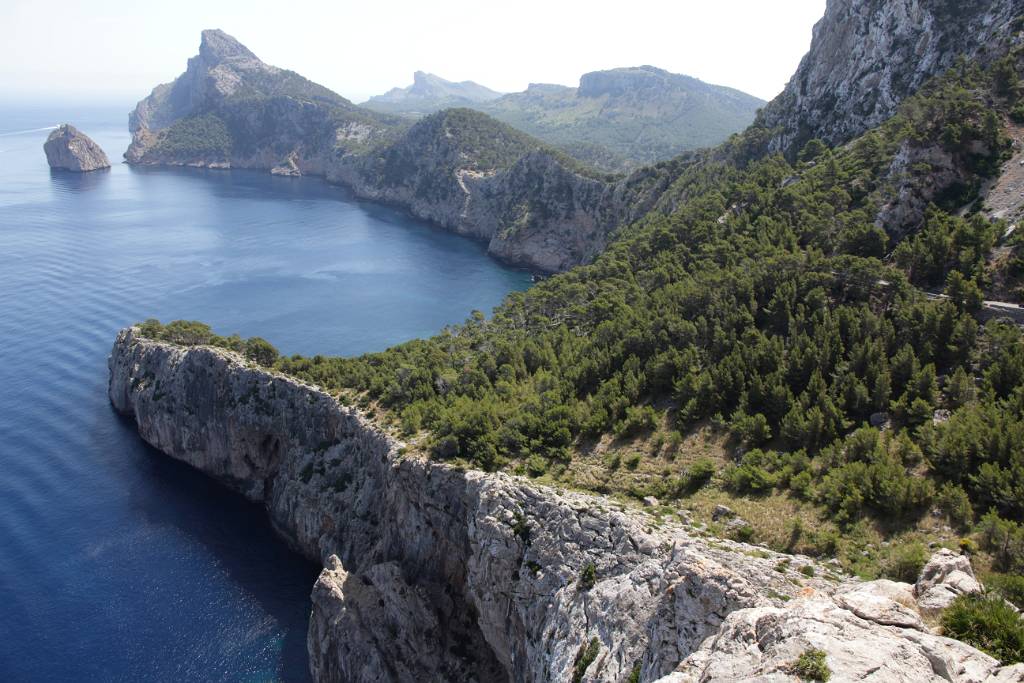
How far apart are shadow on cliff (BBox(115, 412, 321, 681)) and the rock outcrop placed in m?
82.0

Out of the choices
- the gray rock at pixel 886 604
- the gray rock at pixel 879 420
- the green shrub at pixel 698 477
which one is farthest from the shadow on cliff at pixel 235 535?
the gray rock at pixel 879 420

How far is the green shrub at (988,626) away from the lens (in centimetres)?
1838

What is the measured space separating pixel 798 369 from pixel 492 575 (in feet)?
76.5

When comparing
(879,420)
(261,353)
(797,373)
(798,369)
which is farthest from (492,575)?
(261,353)

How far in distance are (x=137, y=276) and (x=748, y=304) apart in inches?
4584

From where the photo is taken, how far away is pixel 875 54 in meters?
80.3

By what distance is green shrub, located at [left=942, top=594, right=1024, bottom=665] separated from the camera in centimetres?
1838

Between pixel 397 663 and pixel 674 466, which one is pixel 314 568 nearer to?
pixel 397 663

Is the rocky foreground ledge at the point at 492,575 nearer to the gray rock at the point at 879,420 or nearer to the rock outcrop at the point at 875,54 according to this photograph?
the gray rock at the point at 879,420

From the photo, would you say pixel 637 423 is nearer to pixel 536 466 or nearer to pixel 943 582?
pixel 536 466

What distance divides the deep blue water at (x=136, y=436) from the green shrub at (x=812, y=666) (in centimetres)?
3931

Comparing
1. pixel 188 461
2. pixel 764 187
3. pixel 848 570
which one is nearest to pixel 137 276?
pixel 188 461

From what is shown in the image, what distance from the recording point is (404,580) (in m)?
45.6

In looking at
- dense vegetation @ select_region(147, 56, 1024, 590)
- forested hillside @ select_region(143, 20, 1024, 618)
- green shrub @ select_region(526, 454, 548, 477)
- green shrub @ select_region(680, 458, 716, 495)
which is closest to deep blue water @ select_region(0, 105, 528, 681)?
forested hillside @ select_region(143, 20, 1024, 618)
